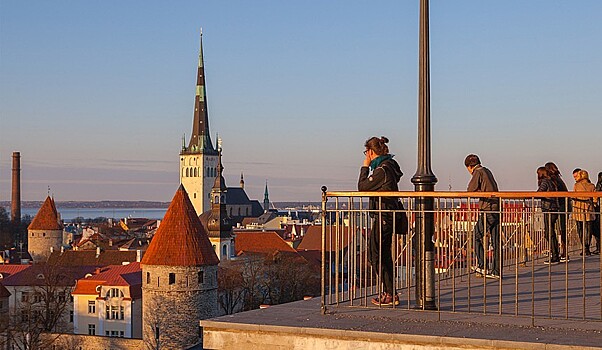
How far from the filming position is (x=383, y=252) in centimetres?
816

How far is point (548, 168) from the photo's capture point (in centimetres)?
1312

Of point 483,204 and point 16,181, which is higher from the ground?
point 16,181

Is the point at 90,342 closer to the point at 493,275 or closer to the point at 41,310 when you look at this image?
the point at 41,310

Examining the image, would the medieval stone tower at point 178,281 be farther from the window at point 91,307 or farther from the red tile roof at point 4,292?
the red tile roof at point 4,292

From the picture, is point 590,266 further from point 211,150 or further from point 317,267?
point 211,150

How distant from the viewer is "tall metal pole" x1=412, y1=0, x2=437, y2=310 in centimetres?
759

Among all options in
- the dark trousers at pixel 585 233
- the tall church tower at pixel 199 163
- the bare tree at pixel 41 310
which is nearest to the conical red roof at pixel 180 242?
the bare tree at pixel 41 310

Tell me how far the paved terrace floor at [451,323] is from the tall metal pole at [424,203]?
225 millimetres

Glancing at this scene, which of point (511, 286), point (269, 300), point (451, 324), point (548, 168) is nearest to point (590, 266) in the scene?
point (548, 168)

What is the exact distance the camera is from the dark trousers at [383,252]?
26.1 ft

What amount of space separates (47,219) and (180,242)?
50541 millimetres

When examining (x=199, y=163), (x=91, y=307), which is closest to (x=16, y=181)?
(x=199, y=163)

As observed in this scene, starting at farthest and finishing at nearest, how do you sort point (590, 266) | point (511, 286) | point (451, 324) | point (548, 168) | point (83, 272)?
point (83, 272)
point (548, 168)
point (590, 266)
point (511, 286)
point (451, 324)

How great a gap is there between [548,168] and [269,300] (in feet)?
162
